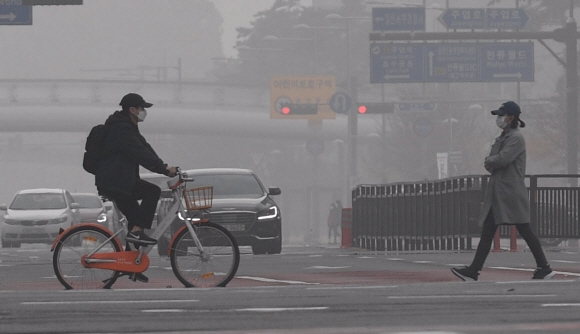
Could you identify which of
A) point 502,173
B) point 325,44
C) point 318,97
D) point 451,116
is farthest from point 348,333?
point 325,44

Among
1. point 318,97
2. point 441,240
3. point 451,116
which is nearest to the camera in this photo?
point 441,240

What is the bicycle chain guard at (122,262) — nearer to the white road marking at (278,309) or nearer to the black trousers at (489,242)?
the black trousers at (489,242)

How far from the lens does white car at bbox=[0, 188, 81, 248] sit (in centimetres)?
3747

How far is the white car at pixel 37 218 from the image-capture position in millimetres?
37469

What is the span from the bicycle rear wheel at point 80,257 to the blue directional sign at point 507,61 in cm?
3582

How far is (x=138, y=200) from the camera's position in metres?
13.3

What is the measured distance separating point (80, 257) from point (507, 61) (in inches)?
1432

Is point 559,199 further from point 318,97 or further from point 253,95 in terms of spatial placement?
point 253,95

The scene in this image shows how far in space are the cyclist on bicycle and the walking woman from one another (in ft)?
9.92

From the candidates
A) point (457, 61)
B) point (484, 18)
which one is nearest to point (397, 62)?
point (457, 61)

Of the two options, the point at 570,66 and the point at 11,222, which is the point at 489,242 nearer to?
the point at 11,222

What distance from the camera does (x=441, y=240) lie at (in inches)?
1137

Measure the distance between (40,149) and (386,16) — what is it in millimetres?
96988

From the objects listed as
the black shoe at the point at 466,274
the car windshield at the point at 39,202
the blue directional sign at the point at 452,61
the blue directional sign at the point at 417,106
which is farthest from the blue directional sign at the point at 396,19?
the black shoe at the point at 466,274
